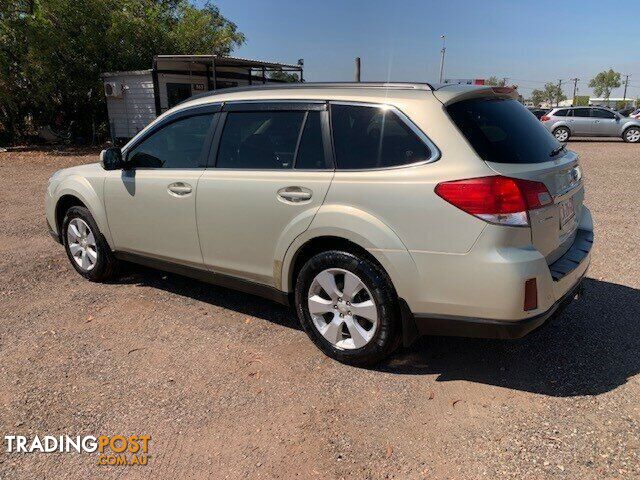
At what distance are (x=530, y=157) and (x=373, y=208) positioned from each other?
956mm

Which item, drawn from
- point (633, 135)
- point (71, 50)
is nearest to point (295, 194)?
point (71, 50)

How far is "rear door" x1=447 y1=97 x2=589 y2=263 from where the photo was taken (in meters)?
2.79

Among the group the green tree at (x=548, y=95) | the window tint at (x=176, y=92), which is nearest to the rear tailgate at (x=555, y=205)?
the window tint at (x=176, y=92)

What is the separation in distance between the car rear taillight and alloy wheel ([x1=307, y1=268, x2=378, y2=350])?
0.81m

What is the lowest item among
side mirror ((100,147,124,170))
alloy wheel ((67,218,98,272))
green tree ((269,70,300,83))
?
alloy wheel ((67,218,98,272))

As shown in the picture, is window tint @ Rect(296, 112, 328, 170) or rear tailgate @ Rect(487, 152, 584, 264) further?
window tint @ Rect(296, 112, 328, 170)

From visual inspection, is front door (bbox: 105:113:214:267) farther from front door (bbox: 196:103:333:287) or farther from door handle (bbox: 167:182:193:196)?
front door (bbox: 196:103:333:287)

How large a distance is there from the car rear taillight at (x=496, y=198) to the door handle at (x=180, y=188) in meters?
2.07

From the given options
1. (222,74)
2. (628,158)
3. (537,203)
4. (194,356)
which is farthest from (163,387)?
(222,74)

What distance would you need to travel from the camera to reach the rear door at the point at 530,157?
2789mm

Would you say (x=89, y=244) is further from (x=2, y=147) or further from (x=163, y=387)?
(x=2, y=147)

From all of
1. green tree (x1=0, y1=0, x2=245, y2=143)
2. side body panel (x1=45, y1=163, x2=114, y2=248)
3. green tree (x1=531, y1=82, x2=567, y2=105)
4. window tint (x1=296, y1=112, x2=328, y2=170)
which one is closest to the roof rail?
window tint (x1=296, y1=112, x2=328, y2=170)

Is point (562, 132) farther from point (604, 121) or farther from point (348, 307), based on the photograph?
point (348, 307)

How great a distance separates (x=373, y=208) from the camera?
298 cm
